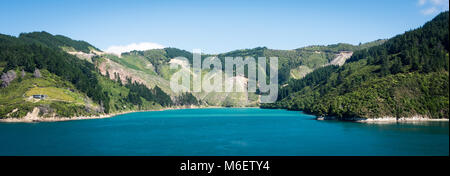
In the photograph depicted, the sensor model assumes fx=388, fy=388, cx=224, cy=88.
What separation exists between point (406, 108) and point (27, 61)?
152m

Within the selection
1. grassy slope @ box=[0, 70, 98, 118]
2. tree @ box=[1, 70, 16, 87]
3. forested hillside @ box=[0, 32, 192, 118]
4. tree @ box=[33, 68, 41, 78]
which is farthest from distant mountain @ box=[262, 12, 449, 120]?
tree @ box=[1, 70, 16, 87]

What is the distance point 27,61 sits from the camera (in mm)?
169375

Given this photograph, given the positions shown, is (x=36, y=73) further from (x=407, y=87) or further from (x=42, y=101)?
(x=407, y=87)

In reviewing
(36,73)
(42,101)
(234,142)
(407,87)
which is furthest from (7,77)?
(407,87)

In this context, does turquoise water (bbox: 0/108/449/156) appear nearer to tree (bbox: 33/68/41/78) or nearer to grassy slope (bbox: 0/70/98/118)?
grassy slope (bbox: 0/70/98/118)

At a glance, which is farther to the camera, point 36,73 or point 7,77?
point 36,73

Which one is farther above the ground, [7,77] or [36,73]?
[36,73]

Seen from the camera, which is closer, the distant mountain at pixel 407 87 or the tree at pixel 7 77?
the distant mountain at pixel 407 87

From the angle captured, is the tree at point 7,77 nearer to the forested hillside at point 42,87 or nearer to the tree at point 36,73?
the forested hillside at point 42,87

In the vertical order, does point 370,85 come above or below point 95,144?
above

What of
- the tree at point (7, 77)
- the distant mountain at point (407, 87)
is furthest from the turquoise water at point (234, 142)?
the tree at point (7, 77)
